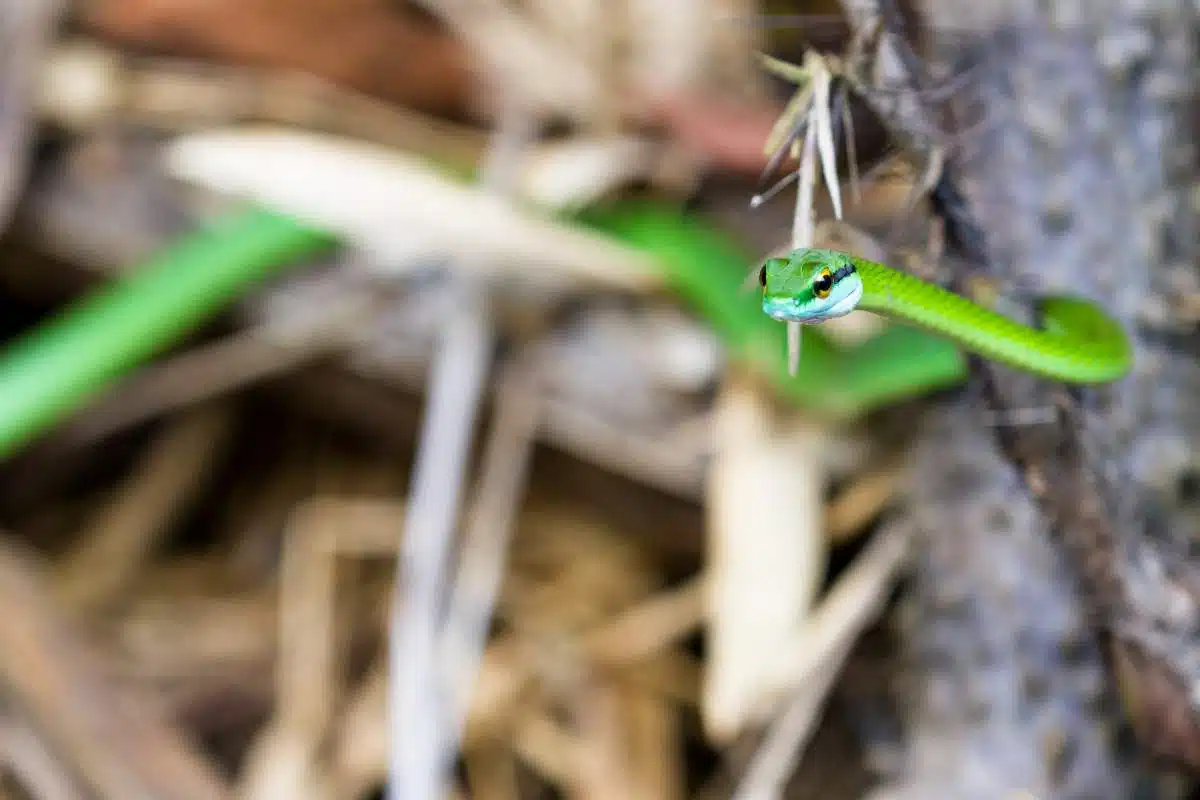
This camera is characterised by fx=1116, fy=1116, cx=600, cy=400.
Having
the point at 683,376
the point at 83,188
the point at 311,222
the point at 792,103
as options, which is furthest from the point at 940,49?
the point at 83,188

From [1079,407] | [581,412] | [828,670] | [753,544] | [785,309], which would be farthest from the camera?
[581,412]

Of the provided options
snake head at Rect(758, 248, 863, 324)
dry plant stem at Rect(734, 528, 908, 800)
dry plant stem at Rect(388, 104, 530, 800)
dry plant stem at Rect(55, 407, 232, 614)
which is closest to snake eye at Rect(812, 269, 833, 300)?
snake head at Rect(758, 248, 863, 324)

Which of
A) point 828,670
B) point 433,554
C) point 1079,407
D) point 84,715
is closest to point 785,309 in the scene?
point 1079,407

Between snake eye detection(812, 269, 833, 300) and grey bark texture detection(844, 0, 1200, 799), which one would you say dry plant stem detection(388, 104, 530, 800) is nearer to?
grey bark texture detection(844, 0, 1200, 799)

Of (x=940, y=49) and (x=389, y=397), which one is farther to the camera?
(x=389, y=397)

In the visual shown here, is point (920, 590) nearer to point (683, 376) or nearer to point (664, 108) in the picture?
point (683, 376)

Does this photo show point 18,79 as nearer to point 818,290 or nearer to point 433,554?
point 433,554

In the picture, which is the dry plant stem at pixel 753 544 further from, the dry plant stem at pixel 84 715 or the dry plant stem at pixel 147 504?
the dry plant stem at pixel 147 504
